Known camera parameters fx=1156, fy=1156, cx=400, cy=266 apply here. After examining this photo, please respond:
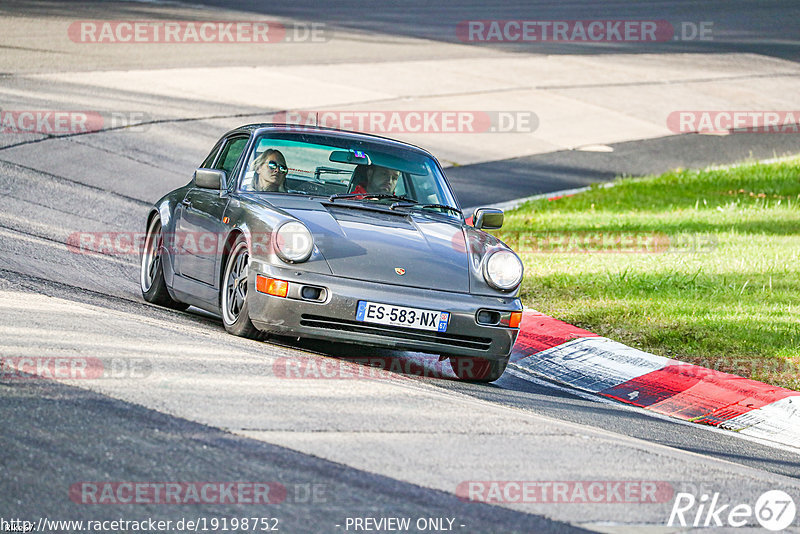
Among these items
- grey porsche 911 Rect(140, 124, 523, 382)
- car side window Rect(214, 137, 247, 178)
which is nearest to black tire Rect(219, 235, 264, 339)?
grey porsche 911 Rect(140, 124, 523, 382)

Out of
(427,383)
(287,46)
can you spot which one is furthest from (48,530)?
(287,46)

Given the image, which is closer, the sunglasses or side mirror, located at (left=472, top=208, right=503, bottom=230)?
the sunglasses


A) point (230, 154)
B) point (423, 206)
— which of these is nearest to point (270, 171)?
point (230, 154)

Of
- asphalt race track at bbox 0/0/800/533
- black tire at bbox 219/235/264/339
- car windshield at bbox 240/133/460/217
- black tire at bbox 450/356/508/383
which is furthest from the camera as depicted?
car windshield at bbox 240/133/460/217

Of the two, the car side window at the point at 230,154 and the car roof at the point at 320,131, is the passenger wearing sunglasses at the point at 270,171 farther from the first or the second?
the car side window at the point at 230,154

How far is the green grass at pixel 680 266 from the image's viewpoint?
28.3 feet

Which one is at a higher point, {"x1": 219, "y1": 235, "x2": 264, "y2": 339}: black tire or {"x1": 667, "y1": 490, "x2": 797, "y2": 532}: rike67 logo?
{"x1": 219, "y1": 235, "x2": 264, "y2": 339}: black tire

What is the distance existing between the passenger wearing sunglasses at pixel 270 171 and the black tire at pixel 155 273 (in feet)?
3.87

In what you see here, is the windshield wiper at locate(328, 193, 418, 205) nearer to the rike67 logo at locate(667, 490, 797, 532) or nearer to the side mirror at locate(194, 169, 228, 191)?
the side mirror at locate(194, 169, 228, 191)

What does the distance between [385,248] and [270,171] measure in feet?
4.45

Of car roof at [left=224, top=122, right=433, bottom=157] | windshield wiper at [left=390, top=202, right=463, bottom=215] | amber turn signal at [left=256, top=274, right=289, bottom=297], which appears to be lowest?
amber turn signal at [left=256, top=274, right=289, bottom=297]

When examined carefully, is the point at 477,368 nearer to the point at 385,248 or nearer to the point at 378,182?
the point at 385,248

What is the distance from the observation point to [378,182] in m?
8.08

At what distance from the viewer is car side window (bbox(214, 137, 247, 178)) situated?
28.1 ft
